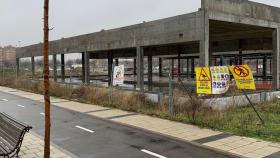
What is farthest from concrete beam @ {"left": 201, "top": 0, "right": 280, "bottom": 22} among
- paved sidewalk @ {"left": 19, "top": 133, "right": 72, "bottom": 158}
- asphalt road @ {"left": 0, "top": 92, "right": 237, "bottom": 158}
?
paved sidewalk @ {"left": 19, "top": 133, "right": 72, "bottom": 158}

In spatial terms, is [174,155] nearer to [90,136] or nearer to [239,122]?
[90,136]

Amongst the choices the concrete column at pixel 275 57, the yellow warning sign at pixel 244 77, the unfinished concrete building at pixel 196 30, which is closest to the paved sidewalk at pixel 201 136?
the yellow warning sign at pixel 244 77

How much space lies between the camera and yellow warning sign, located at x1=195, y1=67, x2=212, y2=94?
12648 millimetres

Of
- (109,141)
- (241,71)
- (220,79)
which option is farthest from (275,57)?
(109,141)

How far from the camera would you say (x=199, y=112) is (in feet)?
42.5

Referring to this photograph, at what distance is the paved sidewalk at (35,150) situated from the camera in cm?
781

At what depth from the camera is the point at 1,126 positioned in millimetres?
7961

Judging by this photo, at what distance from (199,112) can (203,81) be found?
1.19 metres

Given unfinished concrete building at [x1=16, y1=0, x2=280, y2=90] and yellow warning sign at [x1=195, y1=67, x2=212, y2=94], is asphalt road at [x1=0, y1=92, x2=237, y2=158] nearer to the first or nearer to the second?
yellow warning sign at [x1=195, y1=67, x2=212, y2=94]

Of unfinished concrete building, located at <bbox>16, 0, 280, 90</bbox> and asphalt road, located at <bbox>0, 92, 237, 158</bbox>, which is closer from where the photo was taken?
asphalt road, located at <bbox>0, 92, 237, 158</bbox>

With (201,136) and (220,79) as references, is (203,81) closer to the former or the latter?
(220,79)

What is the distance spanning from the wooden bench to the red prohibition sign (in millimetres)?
7745

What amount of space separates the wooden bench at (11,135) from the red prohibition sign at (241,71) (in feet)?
25.4

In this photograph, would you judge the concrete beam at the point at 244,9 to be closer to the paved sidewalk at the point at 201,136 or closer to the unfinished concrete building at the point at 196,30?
the unfinished concrete building at the point at 196,30
